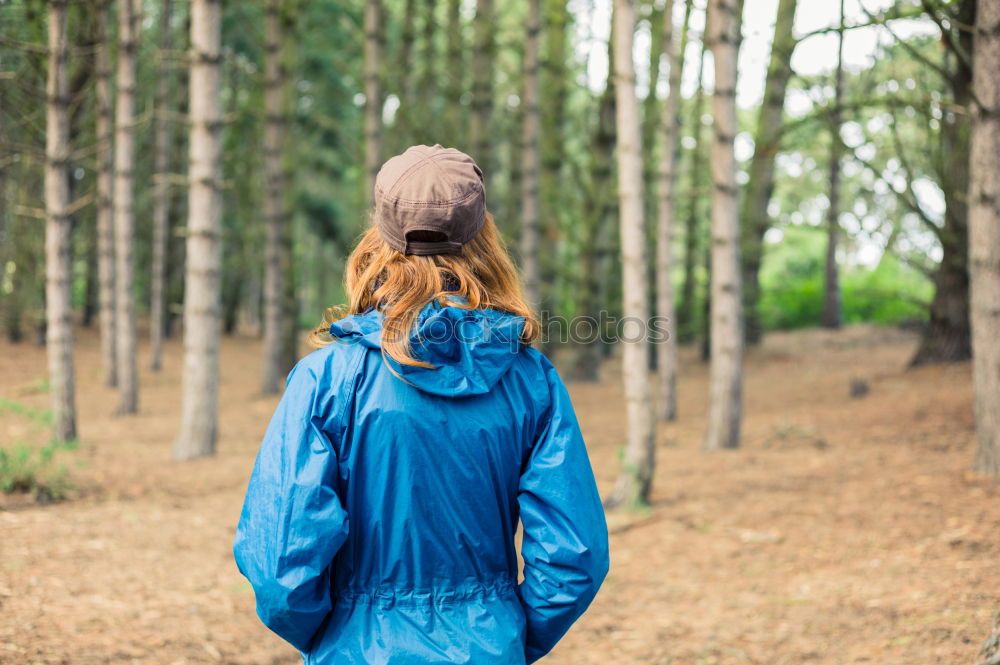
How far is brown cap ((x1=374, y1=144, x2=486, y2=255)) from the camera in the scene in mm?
2016

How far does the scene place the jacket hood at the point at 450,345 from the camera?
1.93 m

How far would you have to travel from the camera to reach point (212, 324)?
8.86 m

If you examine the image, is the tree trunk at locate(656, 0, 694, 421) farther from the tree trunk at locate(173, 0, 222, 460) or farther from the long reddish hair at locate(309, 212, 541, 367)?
the long reddish hair at locate(309, 212, 541, 367)

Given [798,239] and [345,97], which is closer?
[345,97]

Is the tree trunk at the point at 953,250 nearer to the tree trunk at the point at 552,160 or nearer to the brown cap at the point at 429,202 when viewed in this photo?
the tree trunk at the point at 552,160

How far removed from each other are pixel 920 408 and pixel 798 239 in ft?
88.0

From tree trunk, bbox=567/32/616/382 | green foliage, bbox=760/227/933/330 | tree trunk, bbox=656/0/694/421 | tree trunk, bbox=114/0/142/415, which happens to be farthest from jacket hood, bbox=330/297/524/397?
green foliage, bbox=760/227/933/330

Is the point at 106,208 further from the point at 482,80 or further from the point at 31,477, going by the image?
the point at 31,477

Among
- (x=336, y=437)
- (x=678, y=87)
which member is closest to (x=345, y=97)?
(x=678, y=87)

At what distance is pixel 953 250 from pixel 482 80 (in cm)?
801

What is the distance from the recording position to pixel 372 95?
13273 millimetres

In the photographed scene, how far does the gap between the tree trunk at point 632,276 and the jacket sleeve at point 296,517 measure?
16.3 ft

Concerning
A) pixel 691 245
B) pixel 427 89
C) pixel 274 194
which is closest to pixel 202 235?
pixel 274 194

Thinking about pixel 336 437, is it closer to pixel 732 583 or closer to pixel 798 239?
pixel 732 583
